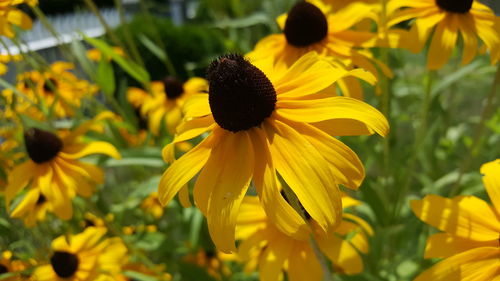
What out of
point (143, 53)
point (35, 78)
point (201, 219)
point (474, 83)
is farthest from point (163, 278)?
point (143, 53)

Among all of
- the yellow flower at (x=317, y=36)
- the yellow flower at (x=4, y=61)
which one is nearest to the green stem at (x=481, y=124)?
the yellow flower at (x=317, y=36)

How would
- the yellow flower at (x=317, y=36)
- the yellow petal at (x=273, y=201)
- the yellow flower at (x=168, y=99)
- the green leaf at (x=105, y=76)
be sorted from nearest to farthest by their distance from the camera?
the yellow petal at (x=273, y=201)
the yellow flower at (x=317, y=36)
the green leaf at (x=105, y=76)
the yellow flower at (x=168, y=99)

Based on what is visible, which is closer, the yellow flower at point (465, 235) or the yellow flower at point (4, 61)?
the yellow flower at point (465, 235)

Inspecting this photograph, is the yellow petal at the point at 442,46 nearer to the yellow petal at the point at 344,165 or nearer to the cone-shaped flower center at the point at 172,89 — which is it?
the yellow petal at the point at 344,165

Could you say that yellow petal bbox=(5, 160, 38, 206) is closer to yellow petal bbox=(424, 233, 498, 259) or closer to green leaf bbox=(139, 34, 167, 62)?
green leaf bbox=(139, 34, 167, 62)

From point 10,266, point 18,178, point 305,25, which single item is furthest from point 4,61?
point 305,25

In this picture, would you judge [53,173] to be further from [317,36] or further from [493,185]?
[493,185]

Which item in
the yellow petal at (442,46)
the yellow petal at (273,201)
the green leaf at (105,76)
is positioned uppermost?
the yellow petal at (442,46)
